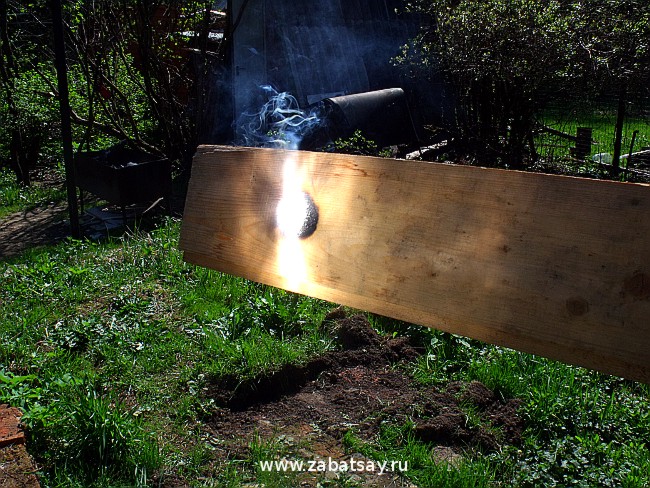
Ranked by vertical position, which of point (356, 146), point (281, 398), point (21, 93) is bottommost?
point (281, 398)

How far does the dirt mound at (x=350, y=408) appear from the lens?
9.56 ft

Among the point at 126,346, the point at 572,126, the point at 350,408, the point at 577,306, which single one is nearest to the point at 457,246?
the point at 577,306

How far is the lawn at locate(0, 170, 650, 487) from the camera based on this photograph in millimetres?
2703

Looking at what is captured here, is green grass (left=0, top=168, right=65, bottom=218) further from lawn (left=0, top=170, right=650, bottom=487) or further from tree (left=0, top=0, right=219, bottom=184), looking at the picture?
lawn (left=0, top=170, right=650, bottom=487)

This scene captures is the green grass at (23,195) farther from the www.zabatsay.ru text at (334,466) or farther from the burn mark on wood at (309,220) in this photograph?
the burn mark on wood at (309,220)

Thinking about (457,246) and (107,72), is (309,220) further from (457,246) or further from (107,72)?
(107,72)

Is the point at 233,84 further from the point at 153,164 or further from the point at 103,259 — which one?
the point at 103,259

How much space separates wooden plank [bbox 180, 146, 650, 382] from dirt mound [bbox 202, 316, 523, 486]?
139 cm

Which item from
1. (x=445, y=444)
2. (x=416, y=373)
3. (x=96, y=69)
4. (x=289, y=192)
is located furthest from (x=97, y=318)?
(x=96, y=69)

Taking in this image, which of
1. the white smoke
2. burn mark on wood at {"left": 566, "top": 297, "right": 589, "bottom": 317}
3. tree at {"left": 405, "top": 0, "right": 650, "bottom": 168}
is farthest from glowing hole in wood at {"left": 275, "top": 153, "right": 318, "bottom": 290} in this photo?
the white smoke

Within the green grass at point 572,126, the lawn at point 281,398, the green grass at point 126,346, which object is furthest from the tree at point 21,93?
the green grass at point 572,126

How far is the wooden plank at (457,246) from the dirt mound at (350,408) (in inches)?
54.9

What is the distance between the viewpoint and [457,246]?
52.2 inches

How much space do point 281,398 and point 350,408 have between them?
371mm
